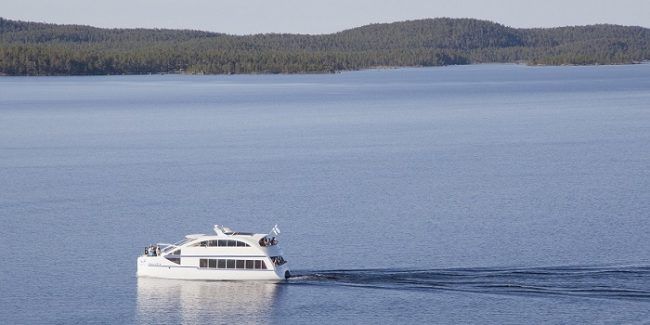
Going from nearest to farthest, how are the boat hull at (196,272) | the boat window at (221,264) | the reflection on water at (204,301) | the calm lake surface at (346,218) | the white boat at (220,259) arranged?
the reflection on water at (204,301), the calm lake surface at (346,218), the white boat at (220,259), the boat hull at (196,272), the boat window at (221,264)

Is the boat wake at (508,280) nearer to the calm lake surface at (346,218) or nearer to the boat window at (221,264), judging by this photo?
the calm lake surface at (346,218)

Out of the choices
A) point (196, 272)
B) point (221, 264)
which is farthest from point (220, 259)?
point (196, 272)

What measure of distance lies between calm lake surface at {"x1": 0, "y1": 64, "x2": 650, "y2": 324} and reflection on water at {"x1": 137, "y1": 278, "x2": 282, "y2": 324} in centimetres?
10

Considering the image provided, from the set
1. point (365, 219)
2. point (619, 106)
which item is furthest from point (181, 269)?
point (619, 106)

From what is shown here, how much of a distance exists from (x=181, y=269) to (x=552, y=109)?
101590mm

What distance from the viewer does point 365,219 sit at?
58781 millimetres

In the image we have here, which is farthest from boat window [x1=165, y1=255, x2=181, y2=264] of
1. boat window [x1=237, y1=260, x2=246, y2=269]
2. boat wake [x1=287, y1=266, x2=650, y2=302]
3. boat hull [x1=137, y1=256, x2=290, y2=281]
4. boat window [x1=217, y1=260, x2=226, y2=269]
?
boat wake [x1=287, y1=266, x2=650, y2=302]

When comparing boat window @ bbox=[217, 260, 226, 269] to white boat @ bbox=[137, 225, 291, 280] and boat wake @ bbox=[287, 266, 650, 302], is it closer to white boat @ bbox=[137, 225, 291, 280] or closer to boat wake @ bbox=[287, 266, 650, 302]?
white boat @ bbox=[137, 225, 291, 280]

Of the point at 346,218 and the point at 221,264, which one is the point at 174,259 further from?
the point at 346,218

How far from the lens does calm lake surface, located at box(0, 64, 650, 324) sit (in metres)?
43.3

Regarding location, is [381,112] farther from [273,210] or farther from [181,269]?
[181,269]

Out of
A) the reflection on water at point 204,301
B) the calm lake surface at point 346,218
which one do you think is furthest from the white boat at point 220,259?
the calm lake surface at point 346,218

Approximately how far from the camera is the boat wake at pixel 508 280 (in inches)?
1737

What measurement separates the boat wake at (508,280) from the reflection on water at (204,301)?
1.96 meters
